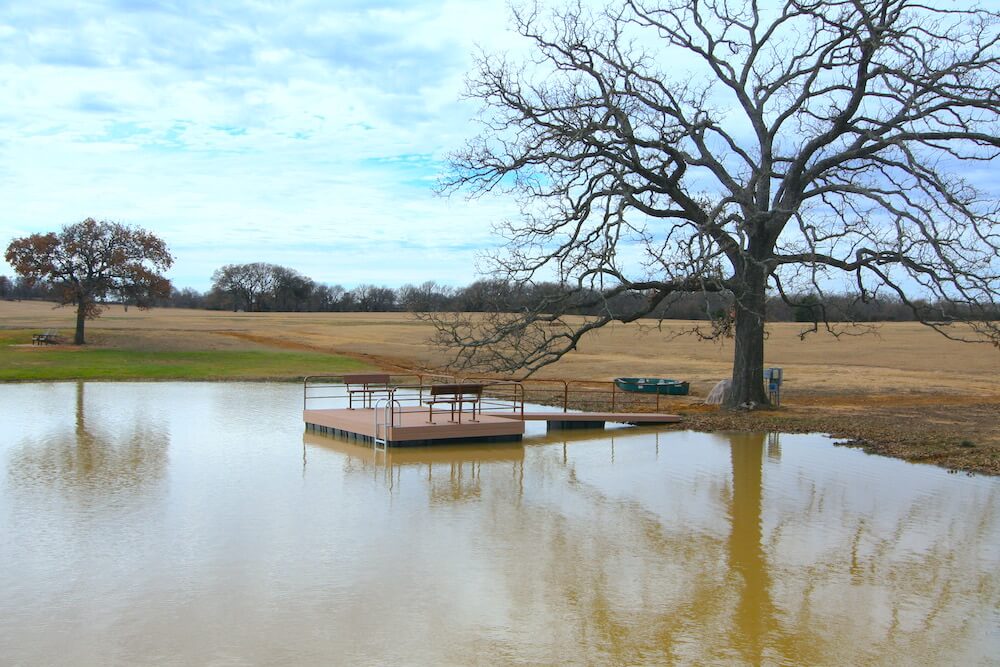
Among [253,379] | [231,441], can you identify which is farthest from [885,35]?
[253,379]

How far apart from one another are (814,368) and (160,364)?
2738cm

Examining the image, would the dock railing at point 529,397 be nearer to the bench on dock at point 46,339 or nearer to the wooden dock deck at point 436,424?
the wooden dock deck at point 436,424

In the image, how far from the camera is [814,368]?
4012 cm

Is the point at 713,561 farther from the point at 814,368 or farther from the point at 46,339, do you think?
the point at 46,339

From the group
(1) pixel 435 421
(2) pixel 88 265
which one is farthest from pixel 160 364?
(1) pixel 435 421

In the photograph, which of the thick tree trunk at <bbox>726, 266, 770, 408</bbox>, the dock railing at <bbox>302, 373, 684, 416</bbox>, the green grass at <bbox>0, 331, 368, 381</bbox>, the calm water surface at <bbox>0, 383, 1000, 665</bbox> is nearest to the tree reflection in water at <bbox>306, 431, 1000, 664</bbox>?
the calm water surface at <bbox>0, 383, 1000, 665</bbox>

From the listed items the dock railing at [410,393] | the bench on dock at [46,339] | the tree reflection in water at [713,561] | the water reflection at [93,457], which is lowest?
the tree reflection in water at [713,561]

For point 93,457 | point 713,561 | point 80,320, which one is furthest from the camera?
point 80,320

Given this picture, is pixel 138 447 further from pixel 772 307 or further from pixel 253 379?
pixel 772 307

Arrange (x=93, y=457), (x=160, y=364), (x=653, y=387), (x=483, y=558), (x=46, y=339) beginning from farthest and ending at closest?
(x=46, y=339)
(x=160, y=364)
(x=653, y=387)
(x=93, y=457)
(x=483, y=558)

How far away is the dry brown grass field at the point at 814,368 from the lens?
20109mm

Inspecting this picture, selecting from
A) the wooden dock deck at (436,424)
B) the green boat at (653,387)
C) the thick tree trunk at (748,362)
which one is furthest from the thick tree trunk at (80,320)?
the thick tree trunk at (748,362)

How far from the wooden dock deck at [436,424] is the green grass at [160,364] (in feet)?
36.7

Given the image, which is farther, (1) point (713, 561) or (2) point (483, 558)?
(1) point (713, 561)
